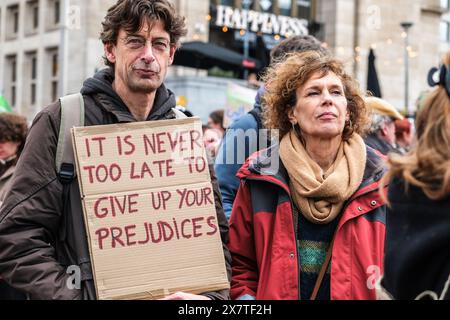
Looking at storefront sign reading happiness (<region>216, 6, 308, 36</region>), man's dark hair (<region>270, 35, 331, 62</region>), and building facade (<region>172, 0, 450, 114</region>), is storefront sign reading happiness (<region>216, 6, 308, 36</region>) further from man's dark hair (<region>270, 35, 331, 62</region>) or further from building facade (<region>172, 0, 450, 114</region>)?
man's dark hair (<region>270, 35, 331, 62</region>)

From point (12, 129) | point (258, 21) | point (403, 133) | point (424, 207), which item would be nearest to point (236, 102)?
point (403, 133)

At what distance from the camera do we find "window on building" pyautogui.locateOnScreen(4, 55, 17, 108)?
31.4 m

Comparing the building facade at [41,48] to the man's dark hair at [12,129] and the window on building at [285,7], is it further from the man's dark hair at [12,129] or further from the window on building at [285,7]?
the man's dark hair at [12,129]

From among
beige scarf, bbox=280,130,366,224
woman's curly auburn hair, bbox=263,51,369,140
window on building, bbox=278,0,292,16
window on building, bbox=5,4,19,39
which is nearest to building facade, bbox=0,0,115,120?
window on building, bbox=5,4,19,39

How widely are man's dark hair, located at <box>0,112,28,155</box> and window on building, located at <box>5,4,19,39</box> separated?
26.7 metres

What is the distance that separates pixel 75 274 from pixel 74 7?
23.6 m

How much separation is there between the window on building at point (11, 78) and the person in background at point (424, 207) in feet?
99.5

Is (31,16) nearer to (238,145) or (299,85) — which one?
(238,145)

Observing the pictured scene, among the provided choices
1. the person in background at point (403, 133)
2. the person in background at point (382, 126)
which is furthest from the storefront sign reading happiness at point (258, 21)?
the person in background at point (382, 126)

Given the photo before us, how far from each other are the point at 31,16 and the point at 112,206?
2922 centimetres

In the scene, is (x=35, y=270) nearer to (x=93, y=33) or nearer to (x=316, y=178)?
(x=316, y=178)

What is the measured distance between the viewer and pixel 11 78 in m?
31.8

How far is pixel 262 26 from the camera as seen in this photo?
31.2 metres

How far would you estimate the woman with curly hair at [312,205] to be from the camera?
3.27m
